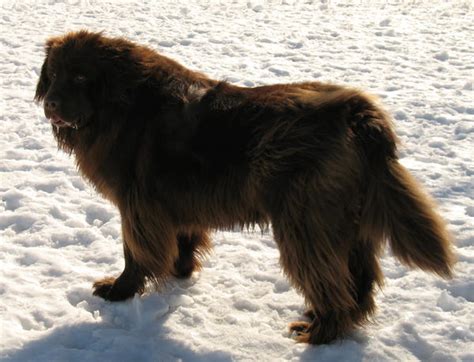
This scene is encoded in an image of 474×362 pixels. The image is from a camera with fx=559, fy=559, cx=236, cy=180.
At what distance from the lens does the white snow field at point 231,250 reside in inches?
120

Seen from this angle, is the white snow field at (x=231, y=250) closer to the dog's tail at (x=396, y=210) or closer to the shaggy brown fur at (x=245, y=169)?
the shaggy brown fur at (x=245, y=169)

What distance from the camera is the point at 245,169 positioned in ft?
Answer: 9.91

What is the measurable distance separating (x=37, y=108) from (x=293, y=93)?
175 inches

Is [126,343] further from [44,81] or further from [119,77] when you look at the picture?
[44,81]

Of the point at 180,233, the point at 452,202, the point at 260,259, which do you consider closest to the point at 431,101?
the point at 452,202

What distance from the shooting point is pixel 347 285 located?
302 cm

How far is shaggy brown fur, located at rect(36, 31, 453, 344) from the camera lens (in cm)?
284

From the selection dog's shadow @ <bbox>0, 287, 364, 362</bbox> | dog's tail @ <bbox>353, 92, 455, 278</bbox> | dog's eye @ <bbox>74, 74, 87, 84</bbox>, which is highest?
dog's eye @ <bbox>74, 74, 87, 84</bbox>

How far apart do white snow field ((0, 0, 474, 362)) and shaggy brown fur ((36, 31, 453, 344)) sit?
234 mm

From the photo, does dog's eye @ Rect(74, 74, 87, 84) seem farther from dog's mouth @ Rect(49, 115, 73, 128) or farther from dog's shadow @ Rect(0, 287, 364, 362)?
dog's shadow @ Rect(0, 287, 364, 362)

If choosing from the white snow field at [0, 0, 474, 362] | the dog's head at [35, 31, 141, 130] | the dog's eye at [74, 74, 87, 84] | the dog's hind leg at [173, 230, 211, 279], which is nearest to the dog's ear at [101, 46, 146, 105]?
the dog's head at [35, 31, 141, 130]

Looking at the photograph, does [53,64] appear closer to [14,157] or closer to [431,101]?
[14,157]

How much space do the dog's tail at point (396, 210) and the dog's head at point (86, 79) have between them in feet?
4.69

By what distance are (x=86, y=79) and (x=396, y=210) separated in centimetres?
193
